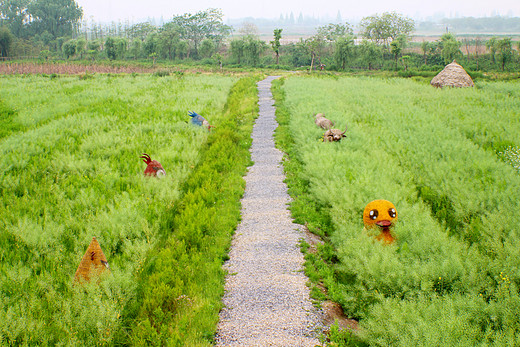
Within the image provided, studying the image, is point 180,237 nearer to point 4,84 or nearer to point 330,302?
point 330,302

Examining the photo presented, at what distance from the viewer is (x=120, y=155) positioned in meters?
11.0

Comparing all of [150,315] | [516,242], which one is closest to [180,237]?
[150,315]

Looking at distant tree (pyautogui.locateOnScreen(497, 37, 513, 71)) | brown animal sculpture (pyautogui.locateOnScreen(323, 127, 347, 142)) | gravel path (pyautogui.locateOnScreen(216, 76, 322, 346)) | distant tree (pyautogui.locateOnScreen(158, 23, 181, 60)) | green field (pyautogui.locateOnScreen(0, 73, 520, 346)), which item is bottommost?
gravel path (pyautogui.locateOnScreen(216, 76, 322, 346))

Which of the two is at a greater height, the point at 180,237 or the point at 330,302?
the point at 180,237

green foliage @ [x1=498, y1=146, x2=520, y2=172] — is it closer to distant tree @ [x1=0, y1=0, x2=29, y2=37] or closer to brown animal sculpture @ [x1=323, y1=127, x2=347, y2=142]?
brown animal sculpture @ [x1=323, y1=127, x2=347, y2=142]

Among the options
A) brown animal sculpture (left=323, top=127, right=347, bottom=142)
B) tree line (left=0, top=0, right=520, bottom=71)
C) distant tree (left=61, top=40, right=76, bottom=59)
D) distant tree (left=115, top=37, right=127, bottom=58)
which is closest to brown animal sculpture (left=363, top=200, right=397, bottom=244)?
brown animal sculpture (left=323, top=127, right=347, bottom=142)

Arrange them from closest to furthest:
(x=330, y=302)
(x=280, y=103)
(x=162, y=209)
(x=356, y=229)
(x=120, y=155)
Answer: (x=330, y=302)
(x=356, y=229)
(x=162, y=209)
(x=120, y=155)
(x=280, y=103)

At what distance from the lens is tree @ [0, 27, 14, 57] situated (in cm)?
7325

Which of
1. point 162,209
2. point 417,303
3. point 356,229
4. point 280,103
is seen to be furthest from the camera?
point 280,103

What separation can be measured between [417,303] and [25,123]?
681 inches

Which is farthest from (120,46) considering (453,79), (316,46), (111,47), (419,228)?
(419,228)

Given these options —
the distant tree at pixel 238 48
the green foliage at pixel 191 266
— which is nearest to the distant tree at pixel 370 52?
the distant tree at pixel 238 48

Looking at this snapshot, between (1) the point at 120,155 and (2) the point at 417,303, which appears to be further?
(1) the point at 120,155

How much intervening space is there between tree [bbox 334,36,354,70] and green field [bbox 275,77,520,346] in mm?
43563
